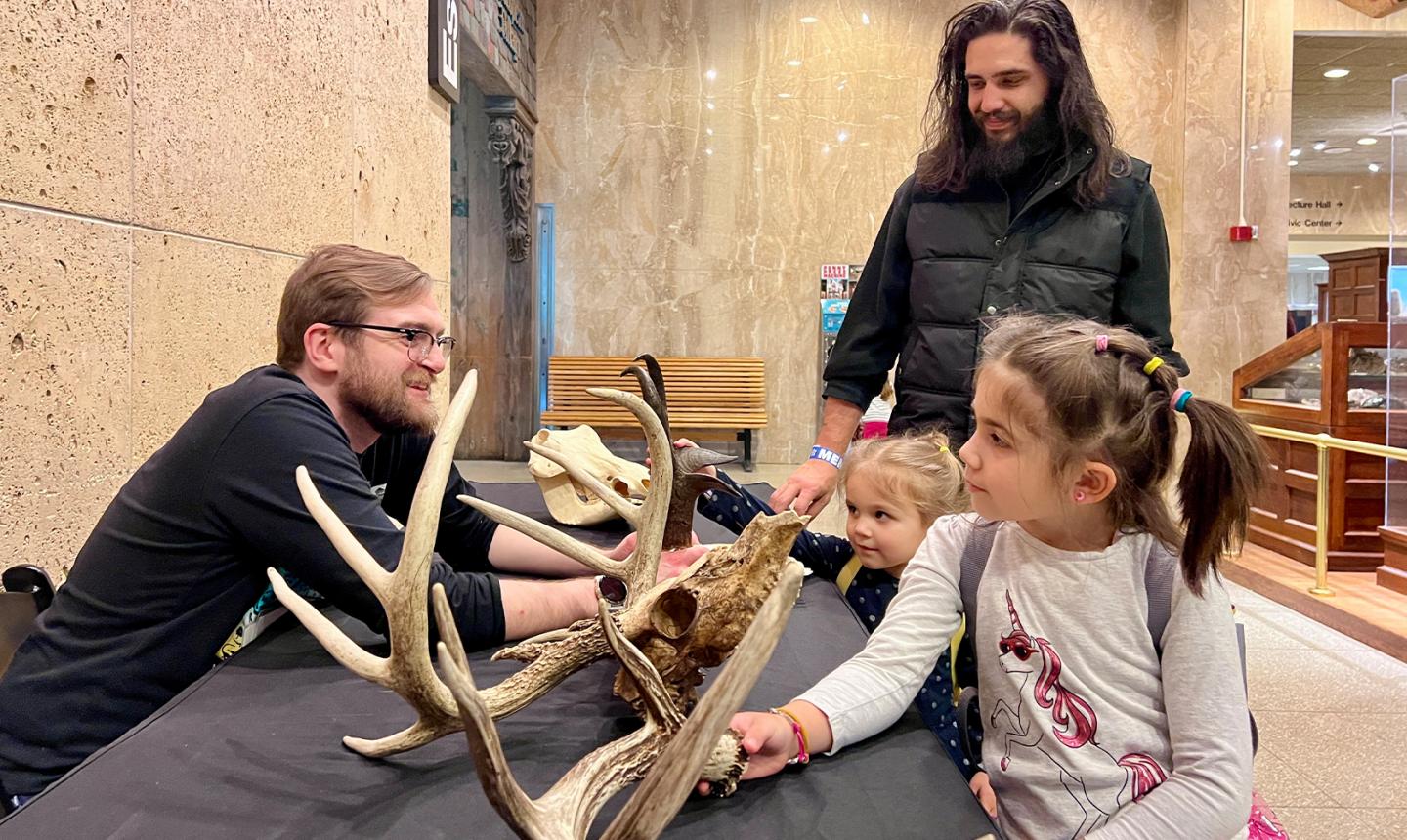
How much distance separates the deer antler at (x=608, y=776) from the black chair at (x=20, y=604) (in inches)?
43.7

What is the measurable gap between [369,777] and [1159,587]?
3.18 feet

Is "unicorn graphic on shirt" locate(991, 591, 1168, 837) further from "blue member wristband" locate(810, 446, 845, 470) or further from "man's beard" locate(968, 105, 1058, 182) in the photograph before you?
"man's beard" locate(968, 105, 1058, 182)

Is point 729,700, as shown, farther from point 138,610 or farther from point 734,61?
point 734,61

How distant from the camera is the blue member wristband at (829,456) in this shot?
79.5 inches

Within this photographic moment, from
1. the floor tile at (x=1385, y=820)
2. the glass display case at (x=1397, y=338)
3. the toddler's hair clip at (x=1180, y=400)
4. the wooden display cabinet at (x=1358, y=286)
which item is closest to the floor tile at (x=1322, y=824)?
the floor tile at (x=1385, y=820)

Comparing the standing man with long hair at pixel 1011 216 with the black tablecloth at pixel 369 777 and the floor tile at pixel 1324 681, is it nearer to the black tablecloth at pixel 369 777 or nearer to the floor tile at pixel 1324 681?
the black tablecloth at pixel 369 777

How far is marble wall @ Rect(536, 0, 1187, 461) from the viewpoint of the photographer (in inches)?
318

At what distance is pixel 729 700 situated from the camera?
66 centimetres

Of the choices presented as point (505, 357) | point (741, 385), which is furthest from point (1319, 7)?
point (505, 357)

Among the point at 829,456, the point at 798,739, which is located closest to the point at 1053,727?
the point at 798,739

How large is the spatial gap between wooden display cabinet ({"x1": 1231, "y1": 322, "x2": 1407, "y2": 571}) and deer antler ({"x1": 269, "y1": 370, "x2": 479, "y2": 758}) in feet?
17.3

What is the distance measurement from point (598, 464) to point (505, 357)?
574 cm

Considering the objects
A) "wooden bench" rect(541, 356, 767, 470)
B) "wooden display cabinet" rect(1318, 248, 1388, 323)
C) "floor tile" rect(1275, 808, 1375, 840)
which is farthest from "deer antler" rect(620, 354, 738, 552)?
"wooden display cabinet" rect(1318, 248, 1388, 323)

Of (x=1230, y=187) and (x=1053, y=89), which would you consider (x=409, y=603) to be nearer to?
(x=1053, y=89)
